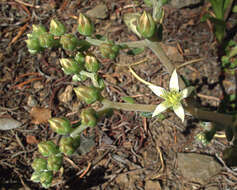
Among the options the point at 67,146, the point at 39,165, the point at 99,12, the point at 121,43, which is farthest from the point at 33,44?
the point at 99,12

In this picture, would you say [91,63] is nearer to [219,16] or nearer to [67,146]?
[67,146]

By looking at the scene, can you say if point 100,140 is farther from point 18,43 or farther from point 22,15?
point 22,15

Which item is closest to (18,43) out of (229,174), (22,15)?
(22,15)

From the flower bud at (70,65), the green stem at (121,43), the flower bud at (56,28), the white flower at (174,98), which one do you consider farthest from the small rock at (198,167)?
the flower bud at (56,28)

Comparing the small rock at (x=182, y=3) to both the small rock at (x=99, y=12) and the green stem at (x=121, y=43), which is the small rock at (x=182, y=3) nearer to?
the small rock at (x=99, y=12)

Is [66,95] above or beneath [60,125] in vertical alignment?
beneath

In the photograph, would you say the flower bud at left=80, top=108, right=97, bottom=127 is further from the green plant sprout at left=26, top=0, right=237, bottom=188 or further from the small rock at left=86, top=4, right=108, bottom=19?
the small rock at left=86, top=4, right=108, bottom=19
